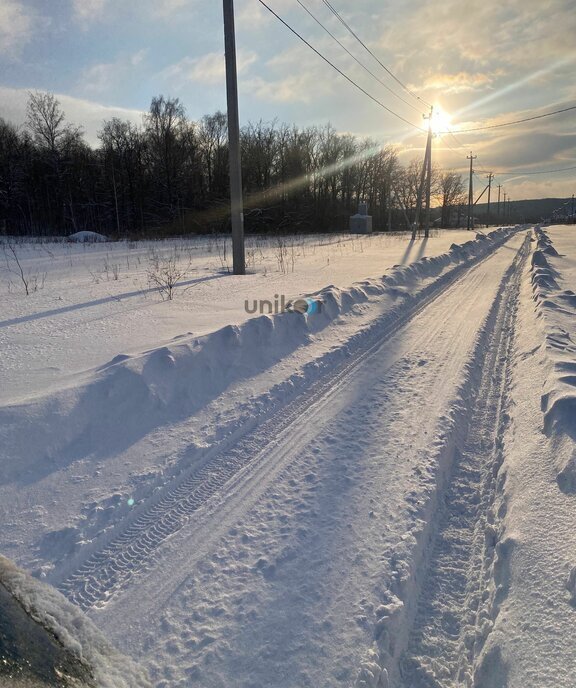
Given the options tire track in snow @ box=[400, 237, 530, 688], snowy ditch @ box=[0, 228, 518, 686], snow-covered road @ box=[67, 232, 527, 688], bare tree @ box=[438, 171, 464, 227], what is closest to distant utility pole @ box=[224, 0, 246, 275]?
snowy ditch @ box=[0, 228, 518, 686]

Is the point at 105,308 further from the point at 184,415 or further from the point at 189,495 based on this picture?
the point at 189,495

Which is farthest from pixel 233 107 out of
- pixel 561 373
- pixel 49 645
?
pixel 49 645

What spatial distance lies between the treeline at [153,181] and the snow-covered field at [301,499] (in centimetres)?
3924

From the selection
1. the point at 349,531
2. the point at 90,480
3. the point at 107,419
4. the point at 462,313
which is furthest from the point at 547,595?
the point at 462,313

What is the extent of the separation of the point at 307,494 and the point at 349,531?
40 cm

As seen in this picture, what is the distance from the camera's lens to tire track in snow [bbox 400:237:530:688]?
1727 millimetres

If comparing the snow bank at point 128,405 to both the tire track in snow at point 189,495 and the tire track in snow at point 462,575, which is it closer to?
the tire track in snow at point 189,495

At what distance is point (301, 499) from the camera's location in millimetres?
2635

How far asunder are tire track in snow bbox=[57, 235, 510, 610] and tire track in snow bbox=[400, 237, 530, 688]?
1.18 m

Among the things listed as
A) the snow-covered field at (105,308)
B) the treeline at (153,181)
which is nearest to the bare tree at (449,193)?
the treeline at (153,181)

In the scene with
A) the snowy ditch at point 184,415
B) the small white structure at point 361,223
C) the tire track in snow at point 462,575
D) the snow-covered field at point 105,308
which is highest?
the small white structure at point 361,223

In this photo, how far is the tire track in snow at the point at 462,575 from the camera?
1727 millimetres

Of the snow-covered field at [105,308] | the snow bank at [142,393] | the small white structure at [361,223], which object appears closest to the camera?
the snow bank at [142,393]

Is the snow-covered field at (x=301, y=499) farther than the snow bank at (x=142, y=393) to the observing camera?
No
